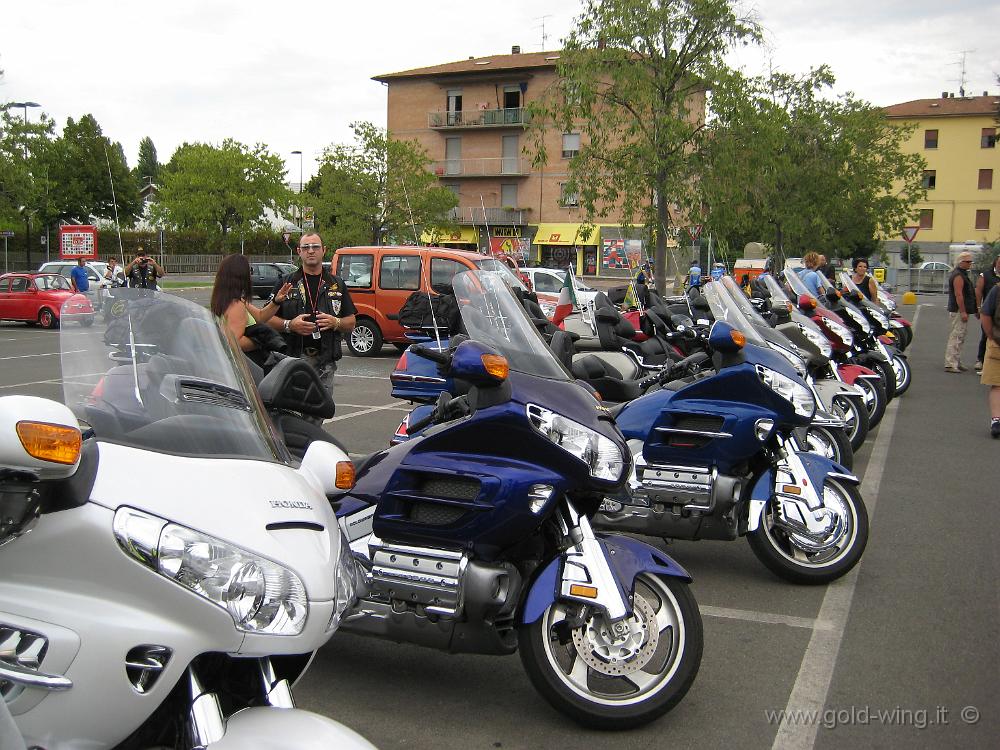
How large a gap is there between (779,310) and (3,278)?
22278mm

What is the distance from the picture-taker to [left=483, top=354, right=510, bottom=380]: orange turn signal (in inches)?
138

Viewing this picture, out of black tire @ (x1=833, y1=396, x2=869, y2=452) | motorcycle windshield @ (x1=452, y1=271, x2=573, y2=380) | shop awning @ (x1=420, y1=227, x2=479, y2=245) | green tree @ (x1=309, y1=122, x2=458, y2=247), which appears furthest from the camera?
shop awning @ (x1=420, y1=227, x2=479, y2=245)

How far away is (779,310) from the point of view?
30.8 ft

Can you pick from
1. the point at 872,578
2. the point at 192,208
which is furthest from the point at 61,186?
the point at 872,578

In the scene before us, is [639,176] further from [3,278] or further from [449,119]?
[449,119]

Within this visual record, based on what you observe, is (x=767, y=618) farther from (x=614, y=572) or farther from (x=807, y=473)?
(x=614, y=572)

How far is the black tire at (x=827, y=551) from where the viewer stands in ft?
17.1

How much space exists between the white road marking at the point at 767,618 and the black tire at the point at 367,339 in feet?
44.2

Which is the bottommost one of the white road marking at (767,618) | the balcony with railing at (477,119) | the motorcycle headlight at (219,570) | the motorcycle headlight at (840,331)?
the white road marking at (767,618)

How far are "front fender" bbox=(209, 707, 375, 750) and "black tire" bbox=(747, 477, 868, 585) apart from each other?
3.48m

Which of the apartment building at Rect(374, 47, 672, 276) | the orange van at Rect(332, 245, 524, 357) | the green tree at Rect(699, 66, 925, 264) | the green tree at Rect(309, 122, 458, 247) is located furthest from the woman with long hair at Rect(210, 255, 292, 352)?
the apartment building at Rect(374, 47, 672, 276)

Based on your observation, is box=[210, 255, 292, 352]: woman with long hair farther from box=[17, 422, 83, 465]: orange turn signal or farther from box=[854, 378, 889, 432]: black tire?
box=[854, 378, 889, 432]: black tire

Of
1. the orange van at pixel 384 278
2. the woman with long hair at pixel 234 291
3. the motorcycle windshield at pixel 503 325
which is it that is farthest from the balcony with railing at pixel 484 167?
the motorcycle windshield at pixel 503 325

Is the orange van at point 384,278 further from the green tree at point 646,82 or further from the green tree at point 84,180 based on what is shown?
the green tree at point 84,180
